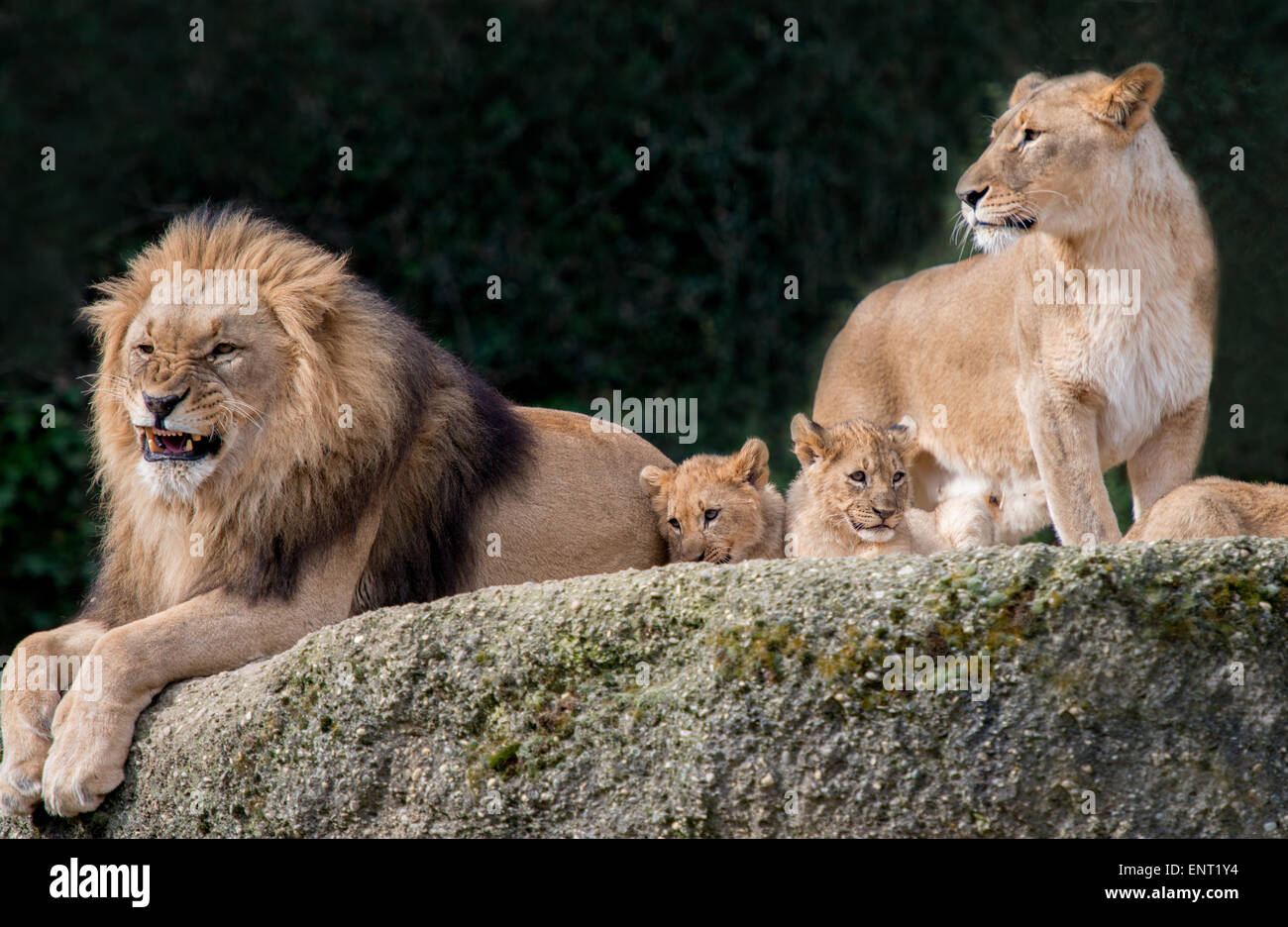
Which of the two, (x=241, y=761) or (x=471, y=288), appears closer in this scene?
(x=241, y=761)

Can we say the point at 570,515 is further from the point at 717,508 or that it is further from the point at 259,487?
the point at 259,487

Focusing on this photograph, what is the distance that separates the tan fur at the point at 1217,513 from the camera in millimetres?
5082

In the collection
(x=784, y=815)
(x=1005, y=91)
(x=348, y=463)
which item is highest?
(x=1005, y=91)

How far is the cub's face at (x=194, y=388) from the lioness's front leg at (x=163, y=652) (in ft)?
1.45

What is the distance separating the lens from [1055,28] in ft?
34.4

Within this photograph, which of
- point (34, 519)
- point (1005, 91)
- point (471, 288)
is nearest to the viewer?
point (34, 519)

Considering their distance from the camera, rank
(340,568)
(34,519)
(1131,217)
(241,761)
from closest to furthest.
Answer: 1. (241,761)
2. (340,568)
3. (1131,217)
4. (34,519)

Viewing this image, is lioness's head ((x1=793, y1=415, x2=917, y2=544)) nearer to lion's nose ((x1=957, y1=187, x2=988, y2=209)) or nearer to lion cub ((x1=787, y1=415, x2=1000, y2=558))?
lion cub ((x1=787, y1=415, x2=1000, y2=558))

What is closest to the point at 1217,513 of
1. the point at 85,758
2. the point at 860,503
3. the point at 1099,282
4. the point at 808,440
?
the point at 1099,282

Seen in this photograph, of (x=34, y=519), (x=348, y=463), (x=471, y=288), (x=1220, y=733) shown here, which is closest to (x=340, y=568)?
(x=348, y=463)

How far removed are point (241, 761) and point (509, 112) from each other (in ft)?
25.6

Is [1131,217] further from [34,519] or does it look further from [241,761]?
[34,519]

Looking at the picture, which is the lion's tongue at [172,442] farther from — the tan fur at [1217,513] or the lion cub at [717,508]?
the tan fur at [1217,513]

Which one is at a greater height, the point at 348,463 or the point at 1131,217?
the point at 1131,217
